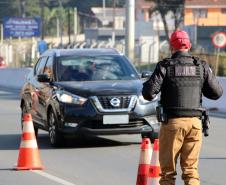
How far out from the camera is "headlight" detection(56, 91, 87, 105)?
15.0 meters

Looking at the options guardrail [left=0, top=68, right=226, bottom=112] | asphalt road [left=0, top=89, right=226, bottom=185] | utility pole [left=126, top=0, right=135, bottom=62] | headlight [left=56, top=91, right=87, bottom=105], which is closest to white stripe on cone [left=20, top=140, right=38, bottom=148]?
asphalt road [left=0, top=89, right=226, bottom=185]

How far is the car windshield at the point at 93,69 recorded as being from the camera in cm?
1609

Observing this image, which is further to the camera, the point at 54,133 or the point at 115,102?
the point at 54,133

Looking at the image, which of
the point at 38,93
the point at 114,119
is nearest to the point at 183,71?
the point at 114,119

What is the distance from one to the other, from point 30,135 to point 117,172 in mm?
1398

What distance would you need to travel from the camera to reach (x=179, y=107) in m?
8.33

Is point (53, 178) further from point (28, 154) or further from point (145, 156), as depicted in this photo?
point (145, 156)

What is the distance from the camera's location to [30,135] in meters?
12.7

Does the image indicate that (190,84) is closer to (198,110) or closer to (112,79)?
(198,110)

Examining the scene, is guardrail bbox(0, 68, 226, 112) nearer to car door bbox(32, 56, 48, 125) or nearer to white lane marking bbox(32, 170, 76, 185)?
car door bbox(32, 56, 48, 125)

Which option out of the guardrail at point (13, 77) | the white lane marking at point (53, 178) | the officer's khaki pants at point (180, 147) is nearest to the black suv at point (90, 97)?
the white lane marking at point (53, 178)

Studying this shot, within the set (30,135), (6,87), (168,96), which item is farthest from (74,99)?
(6,87)

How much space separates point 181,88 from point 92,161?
207 inches

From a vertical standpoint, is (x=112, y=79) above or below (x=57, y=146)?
above
